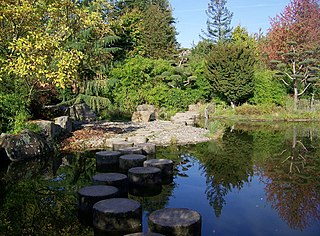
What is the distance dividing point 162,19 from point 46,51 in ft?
69.9

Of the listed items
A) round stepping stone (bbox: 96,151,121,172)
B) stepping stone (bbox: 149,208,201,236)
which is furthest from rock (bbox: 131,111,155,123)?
stepping stone (bbox: 149,208,201,236)

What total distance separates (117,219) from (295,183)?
4.18 m

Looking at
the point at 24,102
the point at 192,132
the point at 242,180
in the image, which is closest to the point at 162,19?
the point at 192,132

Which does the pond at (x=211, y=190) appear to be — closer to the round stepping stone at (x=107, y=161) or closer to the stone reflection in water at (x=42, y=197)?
the stone reflection in water at (x=42, y=197)

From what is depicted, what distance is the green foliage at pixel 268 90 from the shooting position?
20.9 metres

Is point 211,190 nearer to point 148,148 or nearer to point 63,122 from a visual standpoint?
point 148,148

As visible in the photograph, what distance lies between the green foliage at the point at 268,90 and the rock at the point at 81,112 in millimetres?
10418

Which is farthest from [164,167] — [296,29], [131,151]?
[296,29]

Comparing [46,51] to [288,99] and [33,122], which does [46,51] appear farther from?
[288,99]

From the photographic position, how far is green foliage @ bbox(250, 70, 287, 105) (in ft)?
68.5

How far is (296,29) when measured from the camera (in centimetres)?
2295

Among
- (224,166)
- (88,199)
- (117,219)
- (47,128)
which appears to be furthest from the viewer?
(47,128)

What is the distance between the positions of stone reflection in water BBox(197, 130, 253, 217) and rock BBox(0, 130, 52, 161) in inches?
176

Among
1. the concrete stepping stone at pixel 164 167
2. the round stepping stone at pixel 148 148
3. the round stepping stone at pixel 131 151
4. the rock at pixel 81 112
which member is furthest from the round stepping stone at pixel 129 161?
the rock at pixel 81 112
